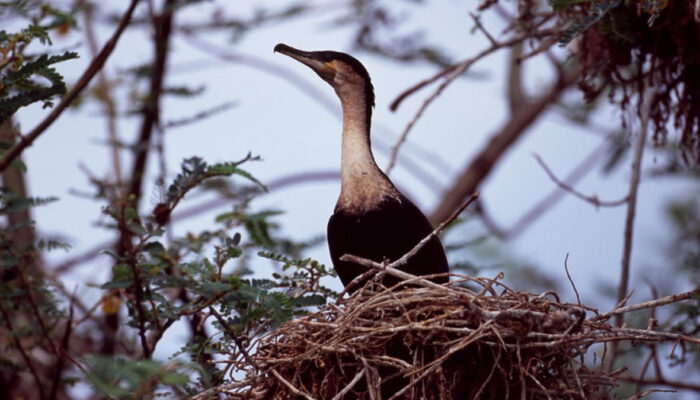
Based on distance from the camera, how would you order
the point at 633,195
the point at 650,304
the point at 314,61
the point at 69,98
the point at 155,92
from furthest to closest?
the point at 155,92
the point at 633,195
the point at 314,61
the point at 69,98
the point at 650,304

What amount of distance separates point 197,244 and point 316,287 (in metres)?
0.80

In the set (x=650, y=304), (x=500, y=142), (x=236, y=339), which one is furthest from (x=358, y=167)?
(x=500, y=142)

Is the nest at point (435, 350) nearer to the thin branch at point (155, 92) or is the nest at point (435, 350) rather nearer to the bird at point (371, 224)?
the bird at point (371, 224)

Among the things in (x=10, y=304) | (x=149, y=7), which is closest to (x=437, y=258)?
(x=10, y=304)

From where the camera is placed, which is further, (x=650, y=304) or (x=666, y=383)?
(x=666, y=383)

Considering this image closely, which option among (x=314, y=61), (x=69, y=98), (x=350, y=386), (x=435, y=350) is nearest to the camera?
(x=350, y=386)

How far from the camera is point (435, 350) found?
3.52 m

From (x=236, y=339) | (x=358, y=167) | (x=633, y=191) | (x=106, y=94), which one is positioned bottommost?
(x=236, y=339)

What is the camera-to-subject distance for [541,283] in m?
8.80

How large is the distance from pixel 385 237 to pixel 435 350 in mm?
896

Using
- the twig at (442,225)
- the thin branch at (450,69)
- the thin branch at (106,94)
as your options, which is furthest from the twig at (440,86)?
the thin branch at (106,94)

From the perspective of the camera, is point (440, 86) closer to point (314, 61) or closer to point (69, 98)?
point (314, 61)

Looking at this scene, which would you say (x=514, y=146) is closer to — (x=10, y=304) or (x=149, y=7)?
(x=149, y=7)

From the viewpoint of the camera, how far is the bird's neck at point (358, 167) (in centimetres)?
438
